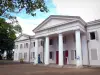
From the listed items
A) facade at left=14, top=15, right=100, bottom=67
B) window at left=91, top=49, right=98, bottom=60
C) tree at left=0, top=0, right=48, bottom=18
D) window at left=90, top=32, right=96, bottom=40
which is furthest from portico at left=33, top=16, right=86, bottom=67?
tree at left=0, top=0, right=48, bottom=18

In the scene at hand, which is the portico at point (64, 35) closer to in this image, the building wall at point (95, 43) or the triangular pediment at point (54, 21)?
the triangular pediment at point (54, 21)

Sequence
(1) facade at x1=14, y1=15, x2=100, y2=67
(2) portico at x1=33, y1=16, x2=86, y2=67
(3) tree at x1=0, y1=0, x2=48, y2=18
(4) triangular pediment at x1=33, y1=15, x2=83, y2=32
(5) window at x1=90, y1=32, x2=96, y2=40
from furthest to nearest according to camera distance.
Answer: (4) triangular pediment at x1=33, y1=15, x2=83, y2=32 → (5) window at x1=90, y1=32, x2=96, y2=40 → (1) facade at x1=14, y1=15, x2=100, y2=67 → (2) portico at x1=33, y1=16, x2=86, y2=67 → (3) tree at x1=0, y1=0, x2=48, y2=18

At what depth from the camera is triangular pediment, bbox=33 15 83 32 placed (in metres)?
20.7

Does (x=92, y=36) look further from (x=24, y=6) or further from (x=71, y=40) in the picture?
(x=24, y=6)

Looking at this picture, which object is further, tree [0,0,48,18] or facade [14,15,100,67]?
facade [14,15,100,67]

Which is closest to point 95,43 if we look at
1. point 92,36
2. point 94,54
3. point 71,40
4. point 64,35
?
point 92,36

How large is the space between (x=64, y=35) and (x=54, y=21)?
3190 millimetres

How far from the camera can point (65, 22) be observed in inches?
820

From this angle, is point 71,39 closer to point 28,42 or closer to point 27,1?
point 28,42

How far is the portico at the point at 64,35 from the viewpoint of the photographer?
1927 centimetres

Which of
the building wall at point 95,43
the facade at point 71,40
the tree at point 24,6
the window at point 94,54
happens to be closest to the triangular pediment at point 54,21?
the facade at point 71,40

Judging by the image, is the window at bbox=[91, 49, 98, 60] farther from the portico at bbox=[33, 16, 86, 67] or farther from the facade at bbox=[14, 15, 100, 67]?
the portico at bbox=[33, 16, 86, 67]

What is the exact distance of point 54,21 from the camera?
23.3 metres

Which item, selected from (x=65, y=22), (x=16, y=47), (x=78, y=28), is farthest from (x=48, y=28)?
(x=16, y=47)
